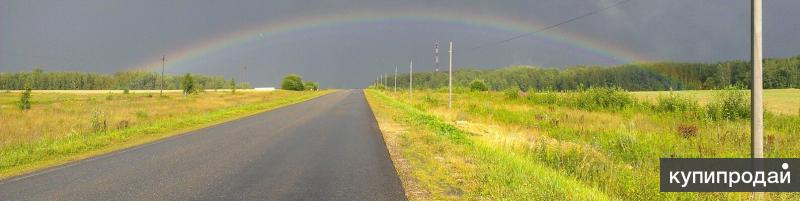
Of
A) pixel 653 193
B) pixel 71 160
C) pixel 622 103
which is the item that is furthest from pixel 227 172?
pixel 622 103

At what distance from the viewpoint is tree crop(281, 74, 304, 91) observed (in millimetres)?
167125

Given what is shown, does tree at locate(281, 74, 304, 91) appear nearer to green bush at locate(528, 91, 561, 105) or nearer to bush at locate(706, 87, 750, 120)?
green bush at locate(528, 91, 561, 105)

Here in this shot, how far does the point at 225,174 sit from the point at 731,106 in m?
26.6

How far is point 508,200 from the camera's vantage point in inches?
232

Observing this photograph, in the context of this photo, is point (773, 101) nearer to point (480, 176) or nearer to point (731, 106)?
point (731, 106)

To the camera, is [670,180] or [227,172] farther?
[227,172]

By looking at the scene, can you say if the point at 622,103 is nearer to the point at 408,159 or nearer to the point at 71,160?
the point at 408,159

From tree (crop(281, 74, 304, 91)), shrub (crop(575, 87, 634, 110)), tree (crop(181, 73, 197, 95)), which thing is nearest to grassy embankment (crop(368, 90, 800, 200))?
shrub (crop(575, 87, 634, 110))

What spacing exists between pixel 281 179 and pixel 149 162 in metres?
3.81

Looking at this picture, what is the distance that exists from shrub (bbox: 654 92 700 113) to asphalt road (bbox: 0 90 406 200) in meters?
23.1

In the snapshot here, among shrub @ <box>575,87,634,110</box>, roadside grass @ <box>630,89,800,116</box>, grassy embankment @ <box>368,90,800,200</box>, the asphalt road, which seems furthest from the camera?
shrub @ <box>575,87,634,110</box>

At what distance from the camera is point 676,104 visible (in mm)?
29266

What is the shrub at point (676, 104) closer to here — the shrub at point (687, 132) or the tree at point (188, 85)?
the shrub at point (687, 132)

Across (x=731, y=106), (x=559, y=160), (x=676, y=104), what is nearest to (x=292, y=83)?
(x=676, y=104)
